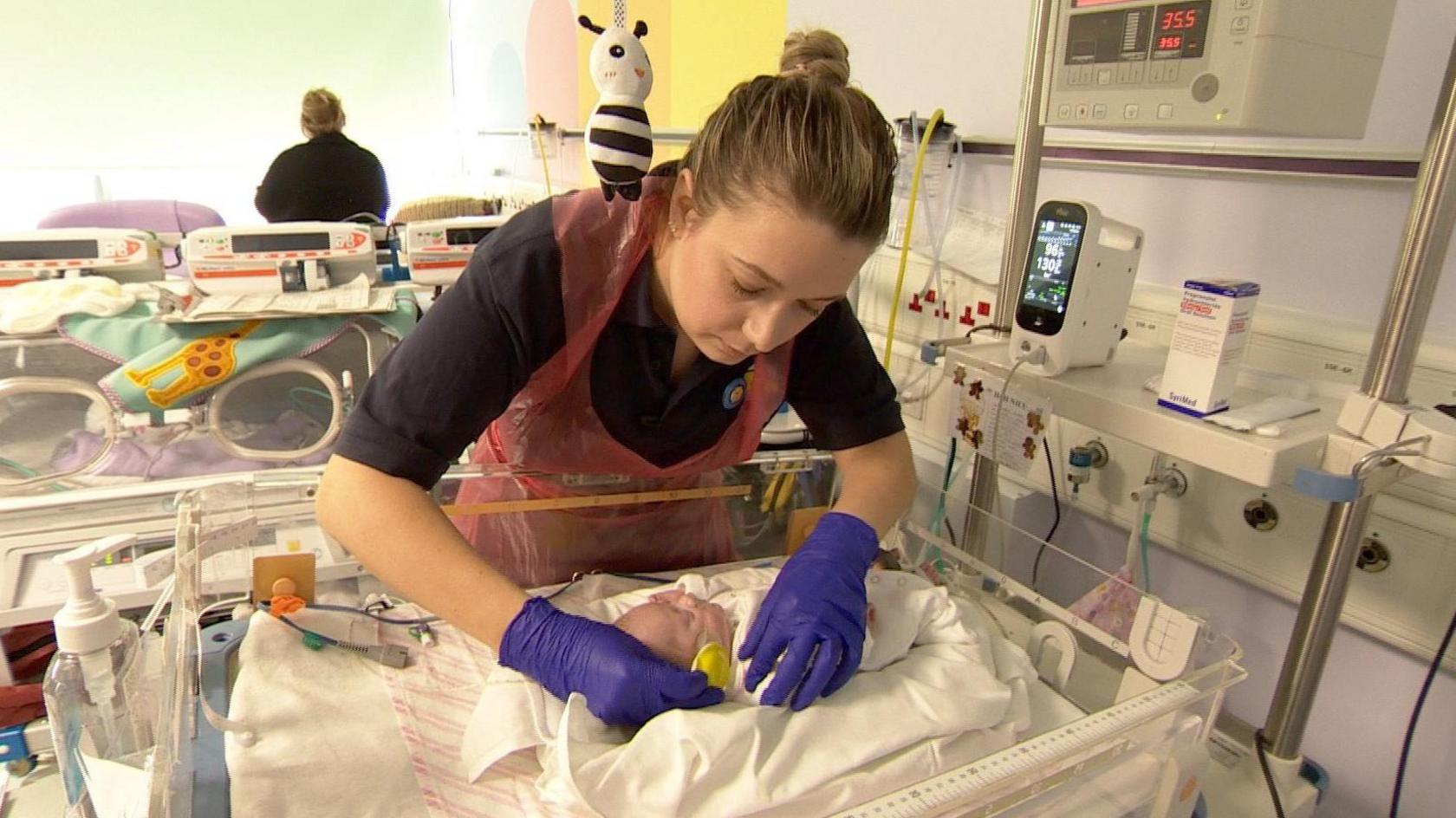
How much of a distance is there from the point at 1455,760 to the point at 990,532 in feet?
2.34

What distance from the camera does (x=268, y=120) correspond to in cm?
591

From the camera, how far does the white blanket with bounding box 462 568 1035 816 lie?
0.85m

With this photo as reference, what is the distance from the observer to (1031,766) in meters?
0.75

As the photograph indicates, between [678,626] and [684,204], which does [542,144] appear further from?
[678,626]

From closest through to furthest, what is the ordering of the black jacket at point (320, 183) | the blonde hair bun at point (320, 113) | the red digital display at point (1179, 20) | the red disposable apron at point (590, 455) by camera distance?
the red digital display at point (1179, 20) → the red disposable apron at point (590, 455) → the black jacket at point (320, 183) → the blonde hair bun at point (320, 113)

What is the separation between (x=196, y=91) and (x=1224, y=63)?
20.9 ft

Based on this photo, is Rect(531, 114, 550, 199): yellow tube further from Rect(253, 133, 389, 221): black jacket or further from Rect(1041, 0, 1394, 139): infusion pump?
Rect(1041, 0, 1394, 139): infusion pump

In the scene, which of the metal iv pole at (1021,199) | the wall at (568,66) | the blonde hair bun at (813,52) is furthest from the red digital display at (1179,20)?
the wall at (568,66)

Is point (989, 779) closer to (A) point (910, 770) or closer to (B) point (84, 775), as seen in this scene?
(A) point (910, 770)

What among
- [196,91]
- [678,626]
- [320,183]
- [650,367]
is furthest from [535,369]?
[196,91]

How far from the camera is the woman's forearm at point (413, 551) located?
3.29ft

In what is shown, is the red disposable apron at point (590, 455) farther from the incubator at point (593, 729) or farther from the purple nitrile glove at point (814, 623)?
the purple nitrile glove at point (814, 623)

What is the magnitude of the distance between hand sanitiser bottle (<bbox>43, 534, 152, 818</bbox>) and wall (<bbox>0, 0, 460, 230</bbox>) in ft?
17.3

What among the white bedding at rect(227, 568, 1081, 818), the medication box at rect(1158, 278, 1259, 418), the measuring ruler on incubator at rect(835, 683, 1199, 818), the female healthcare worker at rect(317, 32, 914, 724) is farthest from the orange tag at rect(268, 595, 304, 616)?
the medication box at rect(1158, 278, 1259, 418)
